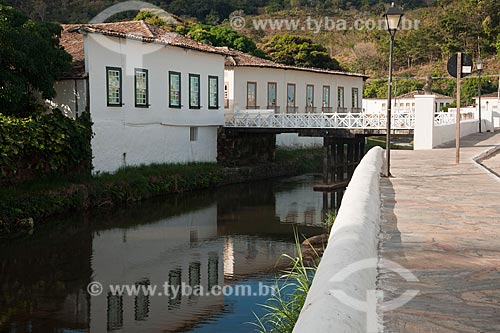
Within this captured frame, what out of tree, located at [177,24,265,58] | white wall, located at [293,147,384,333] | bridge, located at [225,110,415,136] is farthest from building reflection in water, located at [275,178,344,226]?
tree, located at [177,24,265,58]

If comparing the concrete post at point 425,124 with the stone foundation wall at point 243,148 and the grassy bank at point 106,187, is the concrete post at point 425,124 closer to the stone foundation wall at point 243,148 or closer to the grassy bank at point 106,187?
the grassy bank at point 106,187

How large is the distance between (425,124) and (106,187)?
10.5 metres

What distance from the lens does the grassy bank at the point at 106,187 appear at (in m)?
17.5

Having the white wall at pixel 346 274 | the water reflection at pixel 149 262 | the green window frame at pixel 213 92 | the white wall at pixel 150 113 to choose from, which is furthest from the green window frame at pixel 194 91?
the white wall at pixel 346 274

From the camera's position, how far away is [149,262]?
1429 centimetres

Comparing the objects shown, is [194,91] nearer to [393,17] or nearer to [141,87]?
[141,87]

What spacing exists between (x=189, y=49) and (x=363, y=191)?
20657 millimetres

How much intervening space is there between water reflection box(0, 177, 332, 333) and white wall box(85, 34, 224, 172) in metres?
2.74

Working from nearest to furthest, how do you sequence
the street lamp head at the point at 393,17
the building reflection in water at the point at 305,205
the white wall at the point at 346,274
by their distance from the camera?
1. the white wall at the point at 346,274
2. the street lamp head at the point at 393,17
3. the building reflection in water at the point at 305,205

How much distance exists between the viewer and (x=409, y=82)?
2457 inches

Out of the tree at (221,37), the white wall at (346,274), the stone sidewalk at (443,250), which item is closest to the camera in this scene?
the white wall at (346,274)

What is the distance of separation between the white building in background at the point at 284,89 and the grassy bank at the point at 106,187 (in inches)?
175

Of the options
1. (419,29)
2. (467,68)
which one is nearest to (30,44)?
(467,68)

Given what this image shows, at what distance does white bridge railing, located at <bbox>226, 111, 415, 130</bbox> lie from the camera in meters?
23.9
